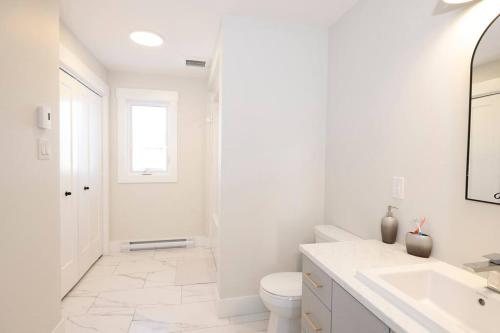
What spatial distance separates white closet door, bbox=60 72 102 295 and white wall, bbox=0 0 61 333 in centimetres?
68

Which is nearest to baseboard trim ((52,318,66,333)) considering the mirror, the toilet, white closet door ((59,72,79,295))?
white closet door ((59,72,79,295))

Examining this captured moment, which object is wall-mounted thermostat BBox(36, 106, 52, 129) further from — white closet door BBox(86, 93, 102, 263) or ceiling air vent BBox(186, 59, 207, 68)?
ceiling air vent BBox(186, 59, 207, 68)

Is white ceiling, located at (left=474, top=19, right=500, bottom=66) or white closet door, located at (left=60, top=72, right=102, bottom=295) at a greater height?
white ceiling, located at (left=474, top=19, right=500, bottom=66)

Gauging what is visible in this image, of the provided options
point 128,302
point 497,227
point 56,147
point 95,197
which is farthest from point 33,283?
point 497,227

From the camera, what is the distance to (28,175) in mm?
1461

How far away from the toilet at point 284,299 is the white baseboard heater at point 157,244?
2.14 meters

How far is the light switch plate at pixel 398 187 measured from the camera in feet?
4.95

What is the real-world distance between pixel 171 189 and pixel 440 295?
10.7 ft

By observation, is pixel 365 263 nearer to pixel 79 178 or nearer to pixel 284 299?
pixel 284 299

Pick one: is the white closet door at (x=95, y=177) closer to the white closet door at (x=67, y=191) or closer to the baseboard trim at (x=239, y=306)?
the white closet door at (x=67, y=191)

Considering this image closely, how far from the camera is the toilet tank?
1.85m

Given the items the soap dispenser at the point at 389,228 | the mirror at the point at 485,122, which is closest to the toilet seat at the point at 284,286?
the soap dispenser at the point at 389,228

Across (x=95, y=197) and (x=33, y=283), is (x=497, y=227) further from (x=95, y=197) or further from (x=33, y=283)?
(x=95, y=197)

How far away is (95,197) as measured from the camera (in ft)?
10.3
